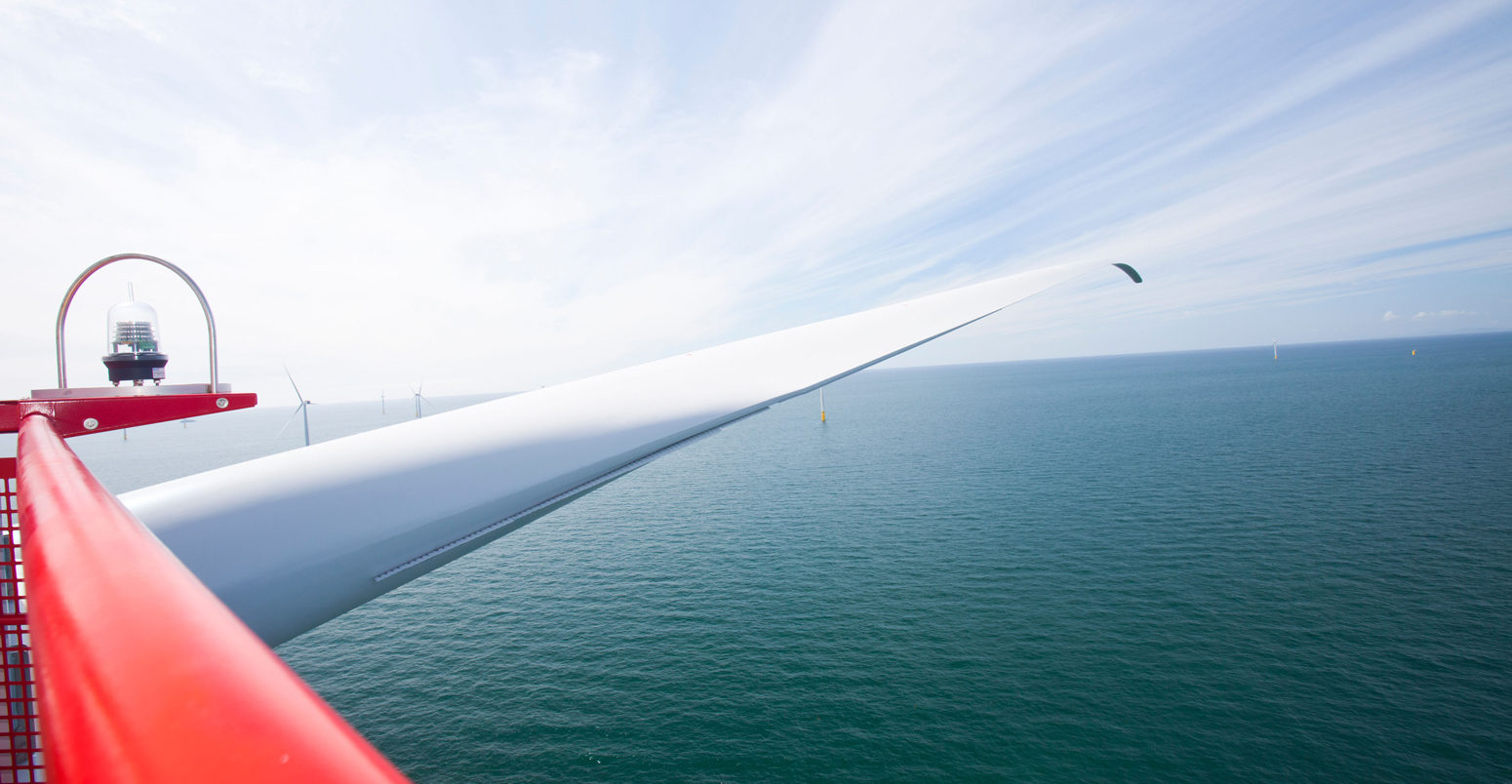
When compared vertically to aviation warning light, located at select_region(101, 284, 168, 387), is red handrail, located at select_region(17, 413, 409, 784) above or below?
below

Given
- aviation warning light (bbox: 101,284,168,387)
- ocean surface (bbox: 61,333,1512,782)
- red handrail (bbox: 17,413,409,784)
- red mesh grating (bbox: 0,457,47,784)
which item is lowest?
ocean surface (bbox: 61,333,1512,782)

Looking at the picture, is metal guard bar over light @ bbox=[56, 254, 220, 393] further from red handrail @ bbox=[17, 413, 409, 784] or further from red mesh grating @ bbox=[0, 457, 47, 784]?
red handrail @ bbox=[17, 413, 409, 784]

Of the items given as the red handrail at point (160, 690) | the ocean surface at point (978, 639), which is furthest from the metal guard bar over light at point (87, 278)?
the ocean surface at point (978, 639)

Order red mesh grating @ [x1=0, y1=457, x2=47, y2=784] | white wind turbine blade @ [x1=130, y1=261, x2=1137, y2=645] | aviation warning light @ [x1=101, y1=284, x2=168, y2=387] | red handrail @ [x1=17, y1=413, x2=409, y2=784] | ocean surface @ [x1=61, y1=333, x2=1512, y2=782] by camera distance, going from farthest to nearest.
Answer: ocean surface @ [x1=61, y1=333, x2=1512, y2=782] < aviation warning light @ [x1=101, y1=284, x2=168, y2=387] < white wind turbine blade @ [x1=130, y1=261, x2=1137, y2=645] < red mesh grating @ [x1=0, y1=457, x2=47, y2=784] < red handrail @ [x1=17, y1=413, x2=409, y2=784]

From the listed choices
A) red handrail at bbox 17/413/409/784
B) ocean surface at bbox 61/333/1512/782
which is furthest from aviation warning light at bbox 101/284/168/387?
ocean surface at bbox 61/333/1512/782

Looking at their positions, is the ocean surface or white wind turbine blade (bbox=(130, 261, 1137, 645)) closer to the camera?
white wind turbine blade (bbox=(130, 261, 1137, 645))

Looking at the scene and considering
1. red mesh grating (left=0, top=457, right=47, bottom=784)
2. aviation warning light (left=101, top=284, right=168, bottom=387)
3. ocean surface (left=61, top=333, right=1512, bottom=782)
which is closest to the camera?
red mesh grating (left=0, top=457, right=47, bottom=784)

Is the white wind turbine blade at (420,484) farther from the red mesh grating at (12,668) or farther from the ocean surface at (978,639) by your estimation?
the ocean surface at (978,639)

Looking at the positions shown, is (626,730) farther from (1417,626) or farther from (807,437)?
(807,437)
